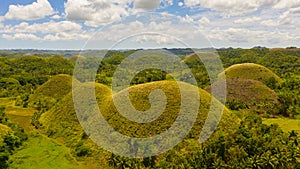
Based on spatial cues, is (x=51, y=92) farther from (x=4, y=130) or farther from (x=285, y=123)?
(x=285, y=123)

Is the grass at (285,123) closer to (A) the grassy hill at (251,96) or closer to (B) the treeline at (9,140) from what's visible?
(A) the grassy hill at (251,96)

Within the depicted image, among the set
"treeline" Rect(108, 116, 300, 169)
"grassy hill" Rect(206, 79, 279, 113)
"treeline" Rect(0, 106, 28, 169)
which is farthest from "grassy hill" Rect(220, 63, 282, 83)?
"treeline" Rect(0, 106, 28, 169)

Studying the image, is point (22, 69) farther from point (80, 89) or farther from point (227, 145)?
point (227, 145)

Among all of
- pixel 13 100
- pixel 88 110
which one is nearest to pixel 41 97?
pixel 13 100

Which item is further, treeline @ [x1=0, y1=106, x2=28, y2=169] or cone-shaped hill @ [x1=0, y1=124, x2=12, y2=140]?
cone-shaped hill @ [x1=0, y1=124, x2=12, y2=140]

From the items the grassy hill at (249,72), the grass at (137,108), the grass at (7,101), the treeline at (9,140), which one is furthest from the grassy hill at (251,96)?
the grass at (7,101)

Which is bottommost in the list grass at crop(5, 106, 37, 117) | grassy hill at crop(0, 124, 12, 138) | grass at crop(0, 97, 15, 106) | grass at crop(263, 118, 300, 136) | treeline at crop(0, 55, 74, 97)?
grass at crop(263, 118, 300, 136)

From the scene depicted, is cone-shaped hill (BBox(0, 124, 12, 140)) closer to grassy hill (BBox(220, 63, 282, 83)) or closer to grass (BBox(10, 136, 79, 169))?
grass (BBox(10, 136, 79, 169))
